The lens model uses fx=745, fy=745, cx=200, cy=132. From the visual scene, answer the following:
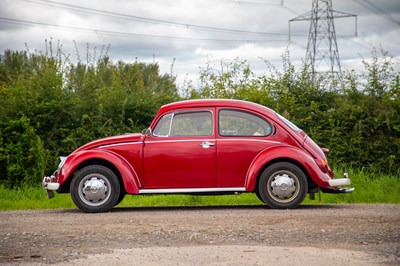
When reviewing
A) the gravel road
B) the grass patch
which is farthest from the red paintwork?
the grass patch

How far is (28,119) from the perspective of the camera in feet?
50.9

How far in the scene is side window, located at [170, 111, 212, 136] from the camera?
465 inches

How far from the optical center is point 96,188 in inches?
→ 459

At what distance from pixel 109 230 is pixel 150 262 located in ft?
7.63

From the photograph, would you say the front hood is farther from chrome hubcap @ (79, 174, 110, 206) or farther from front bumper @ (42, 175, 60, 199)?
front bumper @ (42, 175, 60, 199)

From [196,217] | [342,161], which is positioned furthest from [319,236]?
[342,161]

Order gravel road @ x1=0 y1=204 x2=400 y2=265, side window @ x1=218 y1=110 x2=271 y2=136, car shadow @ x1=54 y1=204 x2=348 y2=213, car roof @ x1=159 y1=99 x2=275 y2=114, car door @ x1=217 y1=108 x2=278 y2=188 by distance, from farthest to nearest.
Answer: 1. car shadow @ x1=54 y1=204 x2=348 y2=213
2. car roof @ x1=159 y1=99 x2=275 y2=114
3. side window @ x1=218 y1=110 x2=271 y2=136
4. car door @ x1=217 y1=108 x2=278 y2=188
5. gravel road @ x1=0 y1=204 x2=400 y2=265

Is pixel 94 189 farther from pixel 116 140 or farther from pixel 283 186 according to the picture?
pixel 283 186

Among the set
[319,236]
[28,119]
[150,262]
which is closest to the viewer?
[150,262]

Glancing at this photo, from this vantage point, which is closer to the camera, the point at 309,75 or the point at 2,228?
the point at 2,228

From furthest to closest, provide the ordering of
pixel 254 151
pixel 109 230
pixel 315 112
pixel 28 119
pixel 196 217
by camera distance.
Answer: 1. pixel 315 112
2. pixel 28 119
3. pixel 254 151
4. pixel 196 217
5. pixel 109 230

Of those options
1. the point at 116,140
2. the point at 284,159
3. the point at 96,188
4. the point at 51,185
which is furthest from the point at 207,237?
the point at 51,185

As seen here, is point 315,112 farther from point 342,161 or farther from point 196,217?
point 196,217

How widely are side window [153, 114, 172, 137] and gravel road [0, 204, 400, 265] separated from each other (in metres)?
1.24
